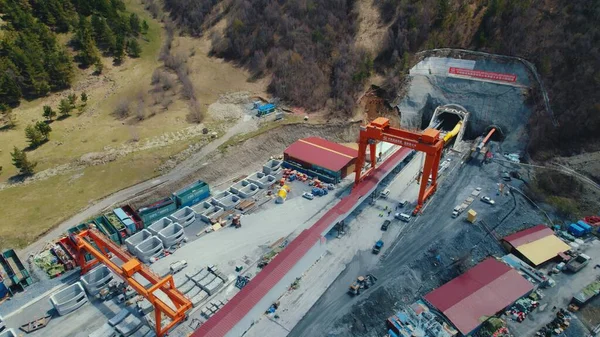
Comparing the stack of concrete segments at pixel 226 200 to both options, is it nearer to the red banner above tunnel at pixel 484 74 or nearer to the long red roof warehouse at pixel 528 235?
the long red roof warehouse at pixel 528 235

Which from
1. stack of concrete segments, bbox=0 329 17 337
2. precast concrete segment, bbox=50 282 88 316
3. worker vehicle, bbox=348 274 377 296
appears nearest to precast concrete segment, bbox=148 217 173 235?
precast concrete segment, bbox=50 282 88 316

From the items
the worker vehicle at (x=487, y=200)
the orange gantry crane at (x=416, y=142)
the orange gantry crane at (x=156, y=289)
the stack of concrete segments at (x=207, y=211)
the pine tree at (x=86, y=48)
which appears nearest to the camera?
the orange gantry crane at (x=156, y=289)

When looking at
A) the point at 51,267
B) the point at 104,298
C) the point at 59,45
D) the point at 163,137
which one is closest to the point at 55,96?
the point at 59,45

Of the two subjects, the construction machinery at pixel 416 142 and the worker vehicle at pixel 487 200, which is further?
the worker vehicle at pixel 487 200

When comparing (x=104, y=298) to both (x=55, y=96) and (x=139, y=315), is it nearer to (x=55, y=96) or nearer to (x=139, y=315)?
(x=139, y=315)

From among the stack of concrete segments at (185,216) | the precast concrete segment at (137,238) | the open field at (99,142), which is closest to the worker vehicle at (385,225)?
the stack of concrete segments at (185,216)

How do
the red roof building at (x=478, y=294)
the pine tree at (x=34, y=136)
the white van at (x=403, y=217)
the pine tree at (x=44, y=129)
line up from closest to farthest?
the red roof building at (x=478, y=294) → the white van at (x=403, y=217) → the pine tree at (x=34, y=136) → the pine tree at (x=44, y=129)

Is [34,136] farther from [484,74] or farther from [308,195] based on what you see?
[484,74]

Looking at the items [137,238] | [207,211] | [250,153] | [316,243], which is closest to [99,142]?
[137,238]
